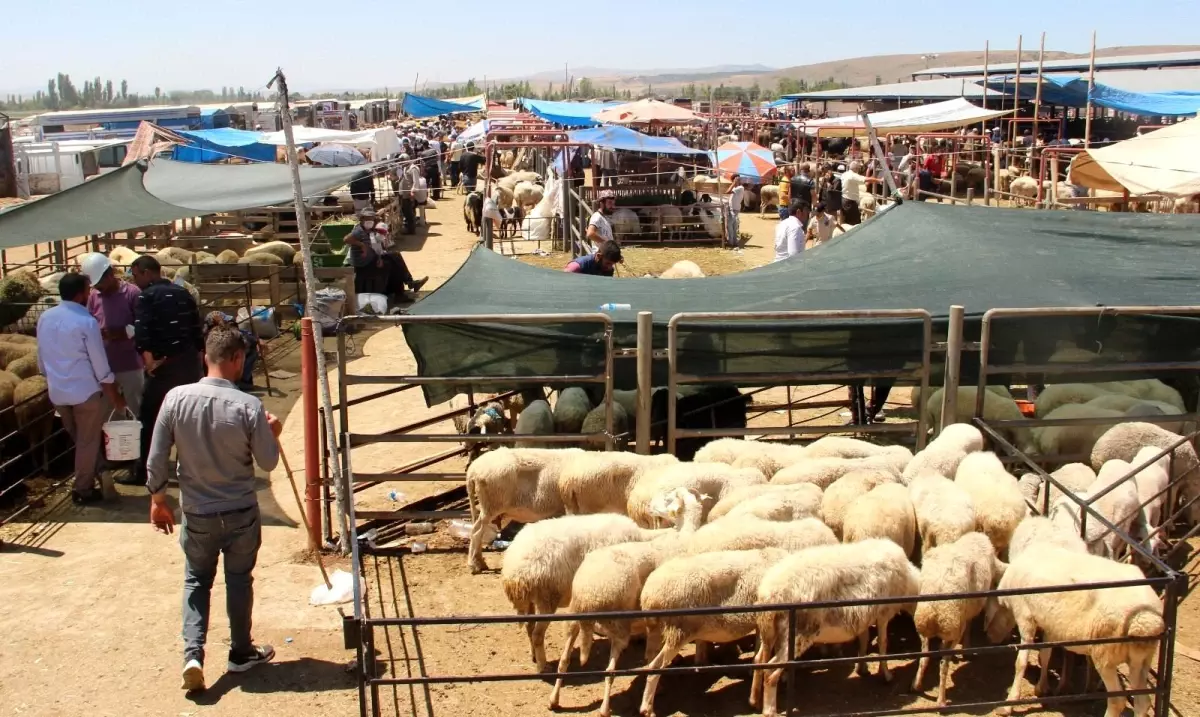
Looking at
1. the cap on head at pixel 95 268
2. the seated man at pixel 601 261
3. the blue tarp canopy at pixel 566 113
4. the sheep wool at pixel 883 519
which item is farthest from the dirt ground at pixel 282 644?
the blue tarp canopy at pixel 566 113

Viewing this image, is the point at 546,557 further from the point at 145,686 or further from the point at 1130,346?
the point at 1130,346

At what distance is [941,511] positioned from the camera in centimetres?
570

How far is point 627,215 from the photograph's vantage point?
21.0m

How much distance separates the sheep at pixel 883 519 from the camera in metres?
5.63

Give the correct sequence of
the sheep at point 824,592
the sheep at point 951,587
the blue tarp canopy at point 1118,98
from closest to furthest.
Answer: the sheep at point 824,592
the sheep at point 951,587
the blue tarp canopy at point 1118,98

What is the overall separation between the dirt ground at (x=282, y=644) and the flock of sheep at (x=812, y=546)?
0.24 meters

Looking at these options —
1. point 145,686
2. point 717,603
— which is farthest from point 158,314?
point 717,603

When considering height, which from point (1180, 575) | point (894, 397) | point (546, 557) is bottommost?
point (894, 397)

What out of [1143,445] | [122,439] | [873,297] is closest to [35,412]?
[122,439]

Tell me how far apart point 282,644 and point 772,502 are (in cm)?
273

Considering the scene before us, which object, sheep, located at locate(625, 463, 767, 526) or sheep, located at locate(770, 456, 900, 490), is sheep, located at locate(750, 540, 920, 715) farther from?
sheep, located at locate(770, 456, 900, 490)

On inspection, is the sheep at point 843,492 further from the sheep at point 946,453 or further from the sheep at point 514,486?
the sheep at point 514,486

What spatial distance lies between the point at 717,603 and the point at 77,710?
10.1ft

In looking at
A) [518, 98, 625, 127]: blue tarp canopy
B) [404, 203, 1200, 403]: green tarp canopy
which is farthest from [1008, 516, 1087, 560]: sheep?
[518, 98, 625, 127]: blue tarp canopy
